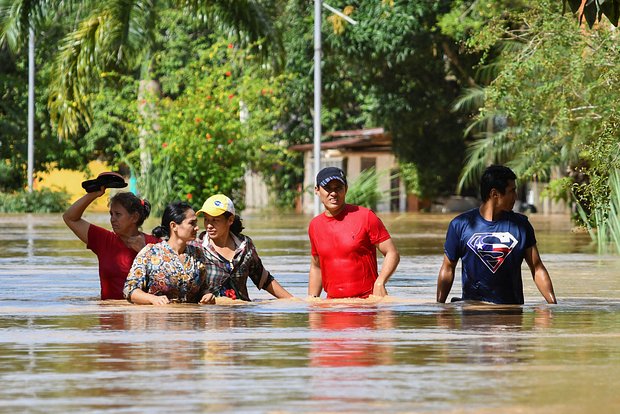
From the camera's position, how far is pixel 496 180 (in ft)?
40.5

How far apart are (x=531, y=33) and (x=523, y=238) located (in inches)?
715

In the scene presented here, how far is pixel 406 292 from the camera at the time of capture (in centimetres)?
1762

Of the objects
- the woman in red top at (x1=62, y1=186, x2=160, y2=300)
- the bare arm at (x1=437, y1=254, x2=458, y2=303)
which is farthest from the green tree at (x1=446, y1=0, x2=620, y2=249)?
the bare arm at (x1=437, y1=254, x2=458, y2=303)

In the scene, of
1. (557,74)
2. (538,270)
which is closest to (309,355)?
(538,270)

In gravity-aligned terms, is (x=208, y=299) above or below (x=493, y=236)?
below

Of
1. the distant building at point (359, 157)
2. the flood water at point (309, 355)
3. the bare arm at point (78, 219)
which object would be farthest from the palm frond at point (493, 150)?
the bare arm at point (78, 219)

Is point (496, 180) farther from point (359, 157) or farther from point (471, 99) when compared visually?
point (359, 157)

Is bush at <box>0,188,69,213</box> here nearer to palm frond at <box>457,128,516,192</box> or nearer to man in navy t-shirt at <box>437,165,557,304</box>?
palm frond at <box>457,128,516,192</box>

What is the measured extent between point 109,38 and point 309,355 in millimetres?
27602

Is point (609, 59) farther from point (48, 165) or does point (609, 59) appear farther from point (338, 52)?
point (48, 165)

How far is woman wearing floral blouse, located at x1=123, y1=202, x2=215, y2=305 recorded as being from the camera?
13.0m

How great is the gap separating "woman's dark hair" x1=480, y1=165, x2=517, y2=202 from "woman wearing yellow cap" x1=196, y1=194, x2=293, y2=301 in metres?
1.96

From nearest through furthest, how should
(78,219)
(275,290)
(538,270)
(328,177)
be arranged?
1. (538,270)
2. (328,177)
3. (78,219)
4. (275,290)

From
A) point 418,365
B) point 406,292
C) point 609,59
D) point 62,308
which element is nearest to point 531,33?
point 609,59
